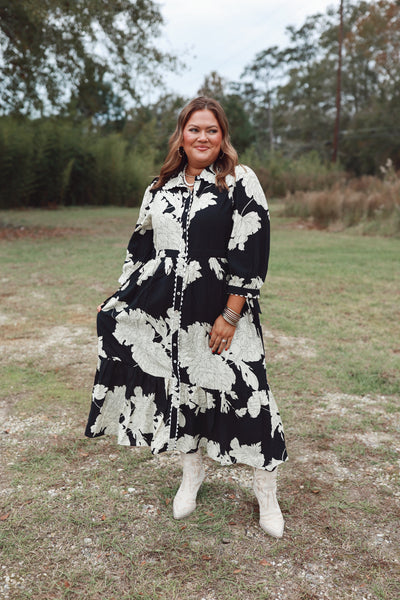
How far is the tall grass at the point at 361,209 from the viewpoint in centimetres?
1091

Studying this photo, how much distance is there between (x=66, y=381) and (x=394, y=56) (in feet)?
109

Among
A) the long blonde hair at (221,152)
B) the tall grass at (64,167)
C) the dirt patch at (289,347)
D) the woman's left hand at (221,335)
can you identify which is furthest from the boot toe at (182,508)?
the tall grass at (64,167)

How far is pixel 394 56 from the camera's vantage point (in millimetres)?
30562

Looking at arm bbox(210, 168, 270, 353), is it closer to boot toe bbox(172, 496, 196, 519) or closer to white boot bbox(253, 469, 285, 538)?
white boot bbox(253, 469, 285, 538)

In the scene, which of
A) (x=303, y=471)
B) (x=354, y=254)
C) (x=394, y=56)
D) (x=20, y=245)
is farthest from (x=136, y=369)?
(x=394, y=56)

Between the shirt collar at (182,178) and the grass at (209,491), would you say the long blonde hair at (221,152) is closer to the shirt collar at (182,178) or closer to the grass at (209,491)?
the shirt collar at (182,178)

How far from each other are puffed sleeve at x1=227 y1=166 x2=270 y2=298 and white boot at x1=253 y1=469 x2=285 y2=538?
2.23 ft

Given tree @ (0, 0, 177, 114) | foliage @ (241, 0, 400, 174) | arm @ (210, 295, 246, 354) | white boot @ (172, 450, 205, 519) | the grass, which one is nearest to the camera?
the grass

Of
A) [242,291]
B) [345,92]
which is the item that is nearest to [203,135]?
[242,291]

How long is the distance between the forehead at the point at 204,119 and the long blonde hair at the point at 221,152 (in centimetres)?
1

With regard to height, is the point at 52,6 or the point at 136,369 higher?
the point at 52,6

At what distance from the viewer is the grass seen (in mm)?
1707

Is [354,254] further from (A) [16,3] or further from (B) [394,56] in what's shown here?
(B) [394,56]

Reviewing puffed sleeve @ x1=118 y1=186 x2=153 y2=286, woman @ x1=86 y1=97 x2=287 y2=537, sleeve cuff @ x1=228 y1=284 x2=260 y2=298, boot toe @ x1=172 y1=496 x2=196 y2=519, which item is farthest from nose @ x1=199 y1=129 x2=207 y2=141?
boot toe @ x1=172 y1=496 x2=196 y2=519
